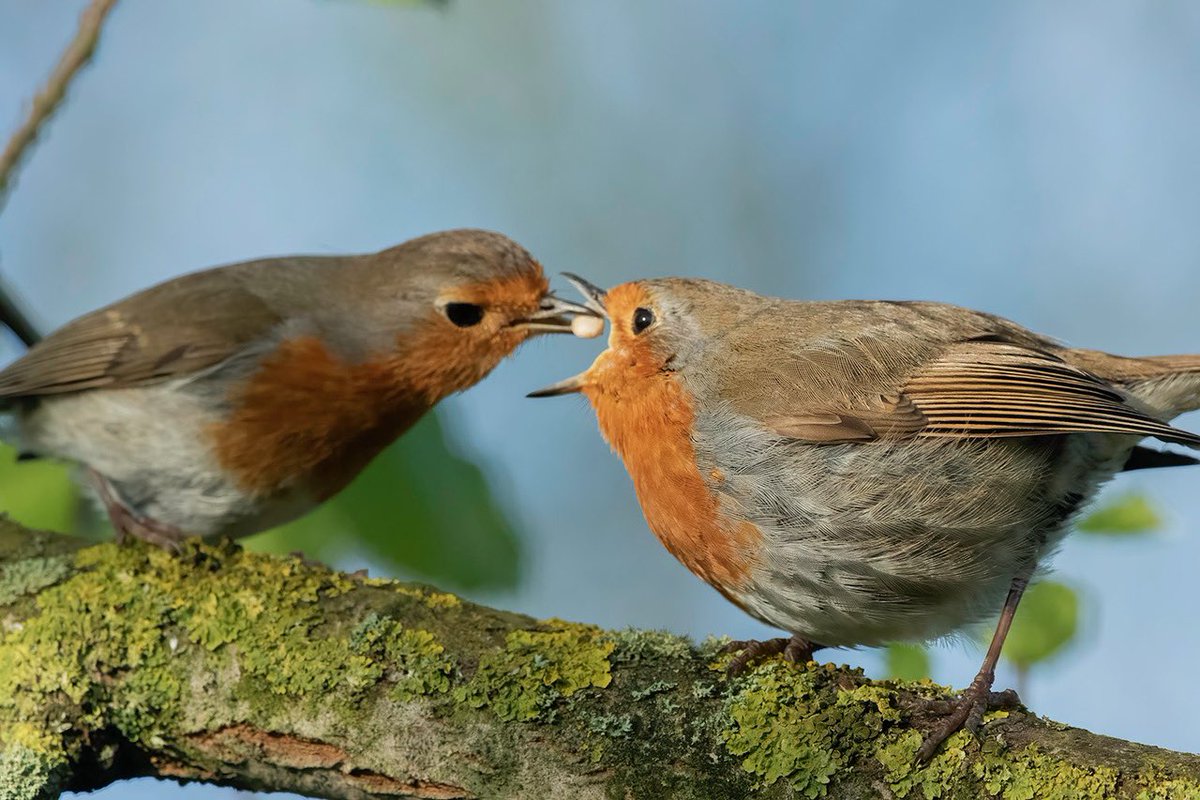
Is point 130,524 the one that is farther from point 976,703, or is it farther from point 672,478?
point 976,703

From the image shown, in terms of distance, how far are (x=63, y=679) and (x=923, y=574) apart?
2662 mm

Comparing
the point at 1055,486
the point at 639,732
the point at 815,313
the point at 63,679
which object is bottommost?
the point at 63,679

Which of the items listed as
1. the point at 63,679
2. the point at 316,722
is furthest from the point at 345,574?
the point at 63,679

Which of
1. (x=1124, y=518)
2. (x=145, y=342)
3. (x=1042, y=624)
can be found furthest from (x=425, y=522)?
(x=1124, y=518)

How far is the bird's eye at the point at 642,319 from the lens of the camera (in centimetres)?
445

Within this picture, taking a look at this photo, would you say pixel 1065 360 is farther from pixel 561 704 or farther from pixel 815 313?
pixel 561 704

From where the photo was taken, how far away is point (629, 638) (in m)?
3.45

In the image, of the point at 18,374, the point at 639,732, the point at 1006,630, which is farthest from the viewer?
the point at 18,374

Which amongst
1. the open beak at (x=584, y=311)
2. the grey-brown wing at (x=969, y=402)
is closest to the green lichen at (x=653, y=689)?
the grey-brown wing at (x=969, y=402)

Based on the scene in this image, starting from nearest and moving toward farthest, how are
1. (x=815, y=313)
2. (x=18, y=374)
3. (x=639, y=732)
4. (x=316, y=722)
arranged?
(x=639, y=732)
(x=316, y=722)
(x=815, y=313)
(x=18, y=374)

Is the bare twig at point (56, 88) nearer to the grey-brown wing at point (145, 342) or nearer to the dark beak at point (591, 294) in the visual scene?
the grey-brown wing at point (145, 342)

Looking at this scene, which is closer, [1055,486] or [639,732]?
[639,732]

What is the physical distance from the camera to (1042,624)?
366cm

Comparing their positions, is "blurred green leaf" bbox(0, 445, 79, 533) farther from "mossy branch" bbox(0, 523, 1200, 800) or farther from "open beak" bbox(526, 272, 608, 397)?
"open beak" bbox(526, 272, 608, 397)
